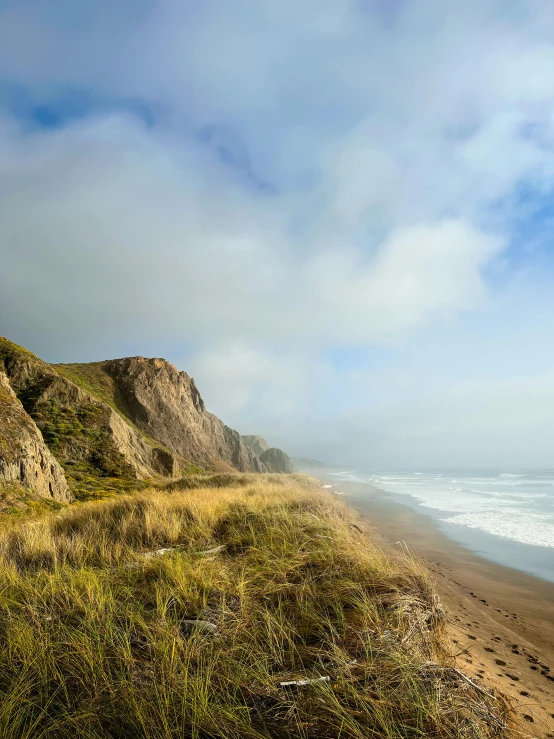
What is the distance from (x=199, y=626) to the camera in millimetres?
3719

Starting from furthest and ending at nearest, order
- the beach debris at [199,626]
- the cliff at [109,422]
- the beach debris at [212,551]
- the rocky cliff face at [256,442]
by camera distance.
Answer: the rocky cliff face at [256,442], the cliff at [109,422], the beach debris at [212,551], the beach debris at [199,626]

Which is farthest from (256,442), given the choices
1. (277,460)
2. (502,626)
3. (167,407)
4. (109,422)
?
(502,626)

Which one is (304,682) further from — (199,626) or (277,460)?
(277,460)

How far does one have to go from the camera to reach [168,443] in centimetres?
4900

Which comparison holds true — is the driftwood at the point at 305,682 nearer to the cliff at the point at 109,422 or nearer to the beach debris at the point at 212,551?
the beach debris at the point at 212,551

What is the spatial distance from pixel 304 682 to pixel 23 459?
16509 mm

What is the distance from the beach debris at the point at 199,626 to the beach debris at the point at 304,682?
106 centimetres

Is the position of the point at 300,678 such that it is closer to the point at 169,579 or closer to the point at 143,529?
the point at 169,579

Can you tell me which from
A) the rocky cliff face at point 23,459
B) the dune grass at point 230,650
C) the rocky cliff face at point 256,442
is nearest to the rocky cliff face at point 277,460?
the rocky cliff face at point 256,442

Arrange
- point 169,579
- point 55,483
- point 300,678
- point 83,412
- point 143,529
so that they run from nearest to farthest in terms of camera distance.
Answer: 1. point 300,678
2. point 169,579
3. point 143,529
4. point 55,483
5. point 83,412

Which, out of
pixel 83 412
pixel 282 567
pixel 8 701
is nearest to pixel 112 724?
pixel 8 701

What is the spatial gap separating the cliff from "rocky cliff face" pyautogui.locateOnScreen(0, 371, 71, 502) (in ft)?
0.20

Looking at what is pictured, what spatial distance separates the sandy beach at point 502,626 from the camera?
430 centimetres

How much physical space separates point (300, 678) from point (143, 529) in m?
5.70
